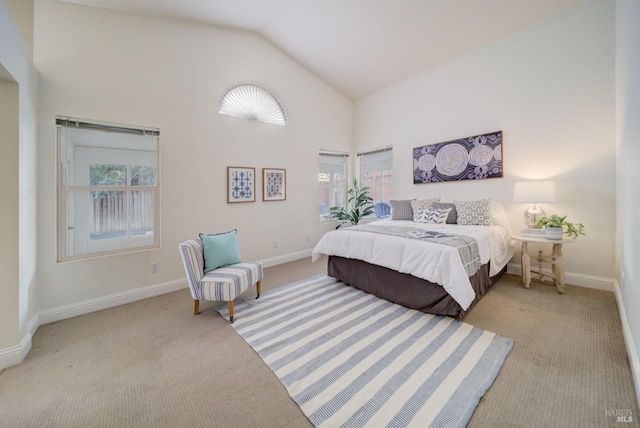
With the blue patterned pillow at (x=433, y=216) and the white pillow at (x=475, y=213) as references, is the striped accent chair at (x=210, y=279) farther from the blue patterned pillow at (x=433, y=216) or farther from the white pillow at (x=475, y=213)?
the white pillow at (x=475, y=213)

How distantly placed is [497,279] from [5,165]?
5.11m

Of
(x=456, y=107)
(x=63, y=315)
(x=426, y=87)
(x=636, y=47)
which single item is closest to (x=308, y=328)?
(x=63, y=315)

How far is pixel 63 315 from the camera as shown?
2549mm

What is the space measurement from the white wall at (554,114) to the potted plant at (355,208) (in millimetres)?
1493

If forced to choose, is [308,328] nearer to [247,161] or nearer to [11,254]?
[11,254]

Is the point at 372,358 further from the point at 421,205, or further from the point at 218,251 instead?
the point at 421,205

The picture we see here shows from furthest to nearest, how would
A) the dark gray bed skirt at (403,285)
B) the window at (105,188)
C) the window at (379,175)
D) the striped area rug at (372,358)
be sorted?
1. the window at (379,175)
2. the window at (105,188)
3. the dark gray bed skirt at (403,285)
4. the striped area rug at (372,358)

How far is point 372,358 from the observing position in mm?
1828

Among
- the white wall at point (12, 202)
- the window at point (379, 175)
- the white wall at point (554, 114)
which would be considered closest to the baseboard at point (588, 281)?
the white wall at point (554, 114)

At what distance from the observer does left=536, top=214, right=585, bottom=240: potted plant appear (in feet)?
9.30

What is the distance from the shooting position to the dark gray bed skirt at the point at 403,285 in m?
2.36

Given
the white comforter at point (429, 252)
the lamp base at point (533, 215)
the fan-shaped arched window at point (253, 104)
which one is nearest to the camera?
the white comforter at point (429, 252)

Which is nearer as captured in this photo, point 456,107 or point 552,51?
point 552,51

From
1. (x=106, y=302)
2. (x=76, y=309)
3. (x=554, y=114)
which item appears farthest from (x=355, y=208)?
(x=76, y=309)
